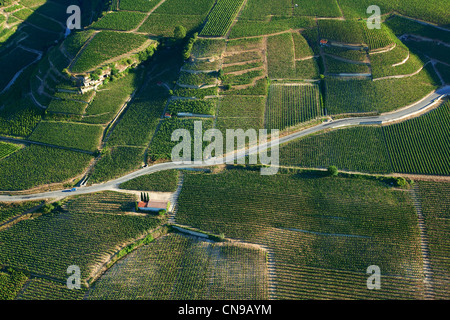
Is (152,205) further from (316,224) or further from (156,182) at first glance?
(316,224)

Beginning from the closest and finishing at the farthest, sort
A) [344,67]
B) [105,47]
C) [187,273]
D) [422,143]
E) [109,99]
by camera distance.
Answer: [187,273] → [422,143] → [109,99] → [344,67] → [105,47]

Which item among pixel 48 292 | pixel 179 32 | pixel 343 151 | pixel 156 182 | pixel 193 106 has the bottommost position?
pixel 48 292

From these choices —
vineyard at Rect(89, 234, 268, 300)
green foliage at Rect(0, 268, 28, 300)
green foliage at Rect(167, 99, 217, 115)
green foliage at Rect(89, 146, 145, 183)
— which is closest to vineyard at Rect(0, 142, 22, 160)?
green foliage at Rect(89, 146, 145, 183)

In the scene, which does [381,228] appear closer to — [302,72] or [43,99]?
[302,72]

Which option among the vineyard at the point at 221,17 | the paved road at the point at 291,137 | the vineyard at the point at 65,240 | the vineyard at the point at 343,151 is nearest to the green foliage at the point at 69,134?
the paved road at the point at 291,137

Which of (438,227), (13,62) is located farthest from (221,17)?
(438,227)

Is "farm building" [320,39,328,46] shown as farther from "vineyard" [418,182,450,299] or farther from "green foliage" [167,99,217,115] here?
"vineyard" [418,182,450,299]
